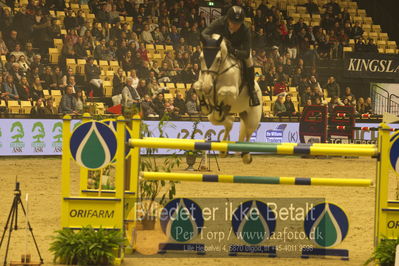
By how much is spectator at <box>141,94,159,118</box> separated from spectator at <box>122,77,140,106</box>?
0.22m

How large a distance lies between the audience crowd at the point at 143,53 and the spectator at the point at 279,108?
0.10 ft

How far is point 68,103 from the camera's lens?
18.5m

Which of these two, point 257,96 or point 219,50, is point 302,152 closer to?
point 257,96

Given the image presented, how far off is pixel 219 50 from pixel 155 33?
16479 millimetres

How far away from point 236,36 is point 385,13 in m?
24.9

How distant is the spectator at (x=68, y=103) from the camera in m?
18.4

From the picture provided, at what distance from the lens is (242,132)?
7703mm

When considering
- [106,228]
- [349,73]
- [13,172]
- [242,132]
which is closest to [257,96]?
[242,132]

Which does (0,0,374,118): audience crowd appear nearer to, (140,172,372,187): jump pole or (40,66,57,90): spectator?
(40,66,57,90): spectator

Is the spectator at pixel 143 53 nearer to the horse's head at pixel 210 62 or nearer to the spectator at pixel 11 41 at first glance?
the spectator at pixel 11 41

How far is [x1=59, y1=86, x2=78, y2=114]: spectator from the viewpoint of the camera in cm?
1841

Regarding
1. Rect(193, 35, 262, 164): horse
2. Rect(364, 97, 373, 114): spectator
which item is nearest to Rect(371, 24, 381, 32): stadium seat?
Rect(364, 97, 373, 114): spectator

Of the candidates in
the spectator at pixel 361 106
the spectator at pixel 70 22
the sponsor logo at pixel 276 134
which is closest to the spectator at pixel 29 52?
the spectator at pixel 70 22

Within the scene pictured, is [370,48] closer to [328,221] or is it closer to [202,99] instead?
[328,221]
